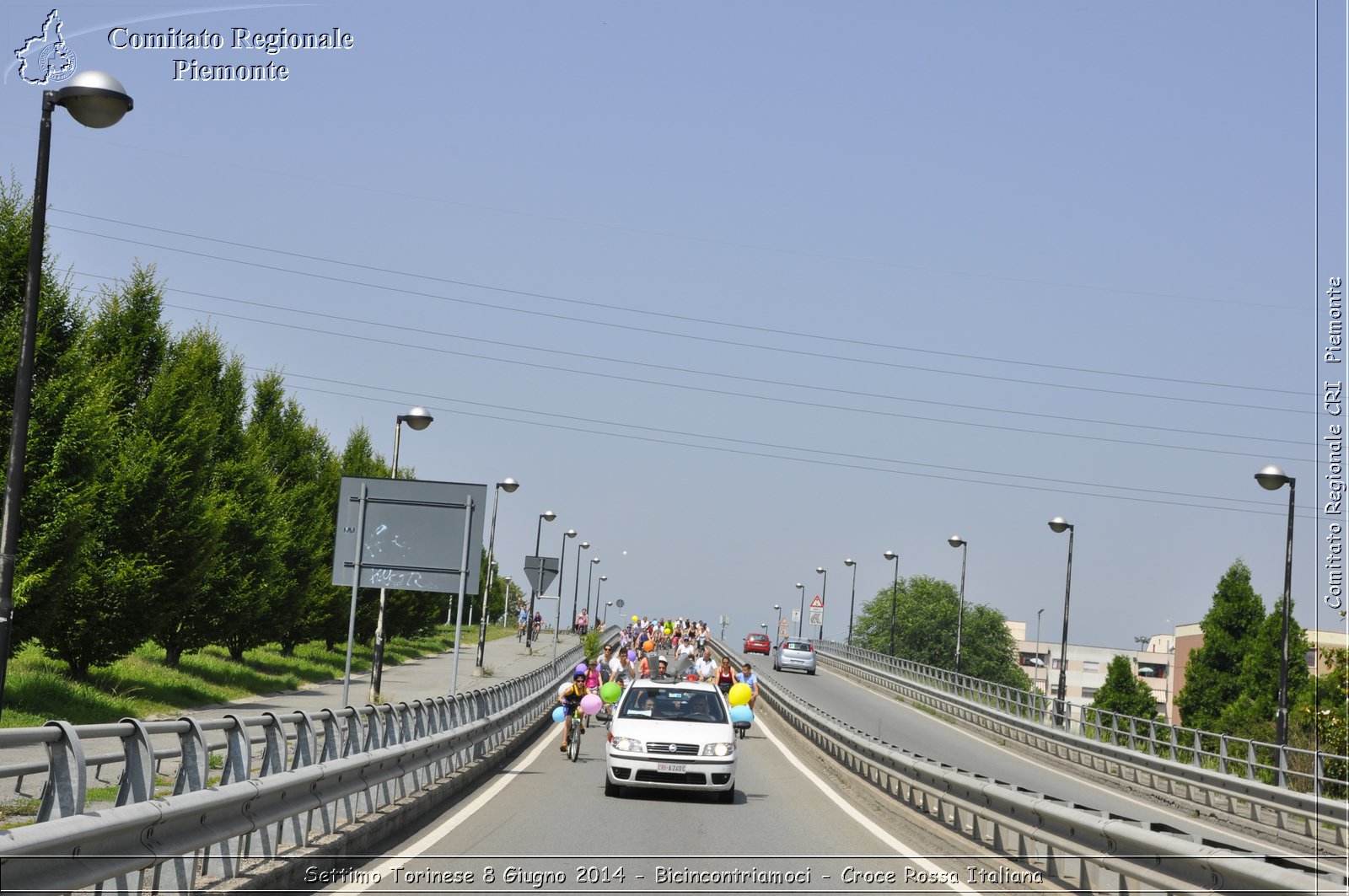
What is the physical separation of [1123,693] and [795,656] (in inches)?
641

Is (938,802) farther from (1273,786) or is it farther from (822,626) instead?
(822,626)

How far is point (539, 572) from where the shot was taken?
44.2 meters

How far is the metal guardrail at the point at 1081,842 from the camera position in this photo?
727 cm

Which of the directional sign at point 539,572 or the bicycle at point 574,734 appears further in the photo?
the directional sign at point 539,572

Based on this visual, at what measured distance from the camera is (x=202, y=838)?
7.77 meters

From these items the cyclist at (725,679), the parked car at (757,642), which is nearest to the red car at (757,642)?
the parked car at (757,642)

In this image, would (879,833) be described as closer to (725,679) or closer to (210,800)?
(210,800)

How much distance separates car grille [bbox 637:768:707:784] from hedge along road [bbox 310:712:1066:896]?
0.32 metres

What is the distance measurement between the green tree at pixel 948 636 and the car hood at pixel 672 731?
458ft

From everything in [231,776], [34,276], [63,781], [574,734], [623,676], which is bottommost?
[574,734]

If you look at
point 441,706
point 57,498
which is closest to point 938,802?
point 441,706

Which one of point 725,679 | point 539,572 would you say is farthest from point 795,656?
point 725,679

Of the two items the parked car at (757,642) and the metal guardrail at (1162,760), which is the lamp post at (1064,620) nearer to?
the metal guardrail at (1162,760)

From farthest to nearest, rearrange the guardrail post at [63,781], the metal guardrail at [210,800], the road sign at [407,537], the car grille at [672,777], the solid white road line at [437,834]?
the road sign at [407,537]
the car grille at [672,777]
the solid white road line at [437,834]
the guardrail post at [63,781]
the metal guardrail at [210,800]
